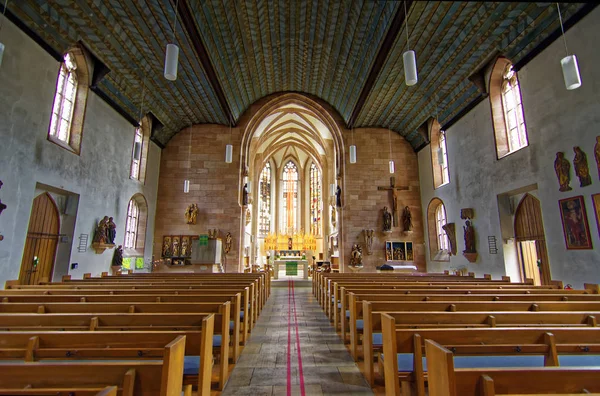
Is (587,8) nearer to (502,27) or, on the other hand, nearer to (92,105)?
(502,27)

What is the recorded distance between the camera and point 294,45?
10719 mm

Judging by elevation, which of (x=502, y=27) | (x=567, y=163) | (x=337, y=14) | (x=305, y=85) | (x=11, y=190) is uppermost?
(x=305, y=85)

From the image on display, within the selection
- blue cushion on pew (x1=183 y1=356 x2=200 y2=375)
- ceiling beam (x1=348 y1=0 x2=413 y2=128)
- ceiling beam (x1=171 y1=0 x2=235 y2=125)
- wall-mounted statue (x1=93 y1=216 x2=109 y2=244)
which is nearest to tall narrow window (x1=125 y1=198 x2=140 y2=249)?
wall-mounted statue (x1=93 y1=216 x2=109 y2=244)

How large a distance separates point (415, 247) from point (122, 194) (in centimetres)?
1194

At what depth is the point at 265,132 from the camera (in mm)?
18375

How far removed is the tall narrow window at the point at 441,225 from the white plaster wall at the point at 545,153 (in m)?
1.82

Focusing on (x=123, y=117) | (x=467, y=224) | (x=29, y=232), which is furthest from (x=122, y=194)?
Result: (x=467, y=224)

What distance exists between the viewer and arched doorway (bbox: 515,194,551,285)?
310 inches

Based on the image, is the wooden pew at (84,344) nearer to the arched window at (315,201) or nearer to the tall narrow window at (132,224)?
the tall narrow window at (132,224)

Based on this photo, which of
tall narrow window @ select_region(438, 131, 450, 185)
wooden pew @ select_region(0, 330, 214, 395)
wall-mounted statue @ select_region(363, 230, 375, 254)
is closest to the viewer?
wooden pew @ select_region(0, 330, 214, 395)

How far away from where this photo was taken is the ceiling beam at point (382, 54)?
24.6 ft

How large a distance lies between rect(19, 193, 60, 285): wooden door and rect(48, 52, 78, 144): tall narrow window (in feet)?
5.50

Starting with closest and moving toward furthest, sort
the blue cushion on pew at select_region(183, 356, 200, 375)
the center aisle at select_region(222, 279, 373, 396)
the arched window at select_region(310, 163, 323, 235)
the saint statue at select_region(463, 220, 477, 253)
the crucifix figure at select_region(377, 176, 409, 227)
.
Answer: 1. the blue cushion on pew at select_region(183, 356, 200, 375)
2. the center aisle at select_region(222, 279, 373, 396)
3. the saint statue at select_region(463, 220, 477, 253)
4. the crucifix figure at select_region(377, 176, 409, 227)
5. the arched window at select_region(310, 163, 323, 235)

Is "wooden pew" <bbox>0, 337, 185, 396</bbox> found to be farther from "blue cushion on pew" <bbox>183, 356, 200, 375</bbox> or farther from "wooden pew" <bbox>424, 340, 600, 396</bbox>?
"wooden pew" <bbox>424, 340, 600, 396</bbox>
